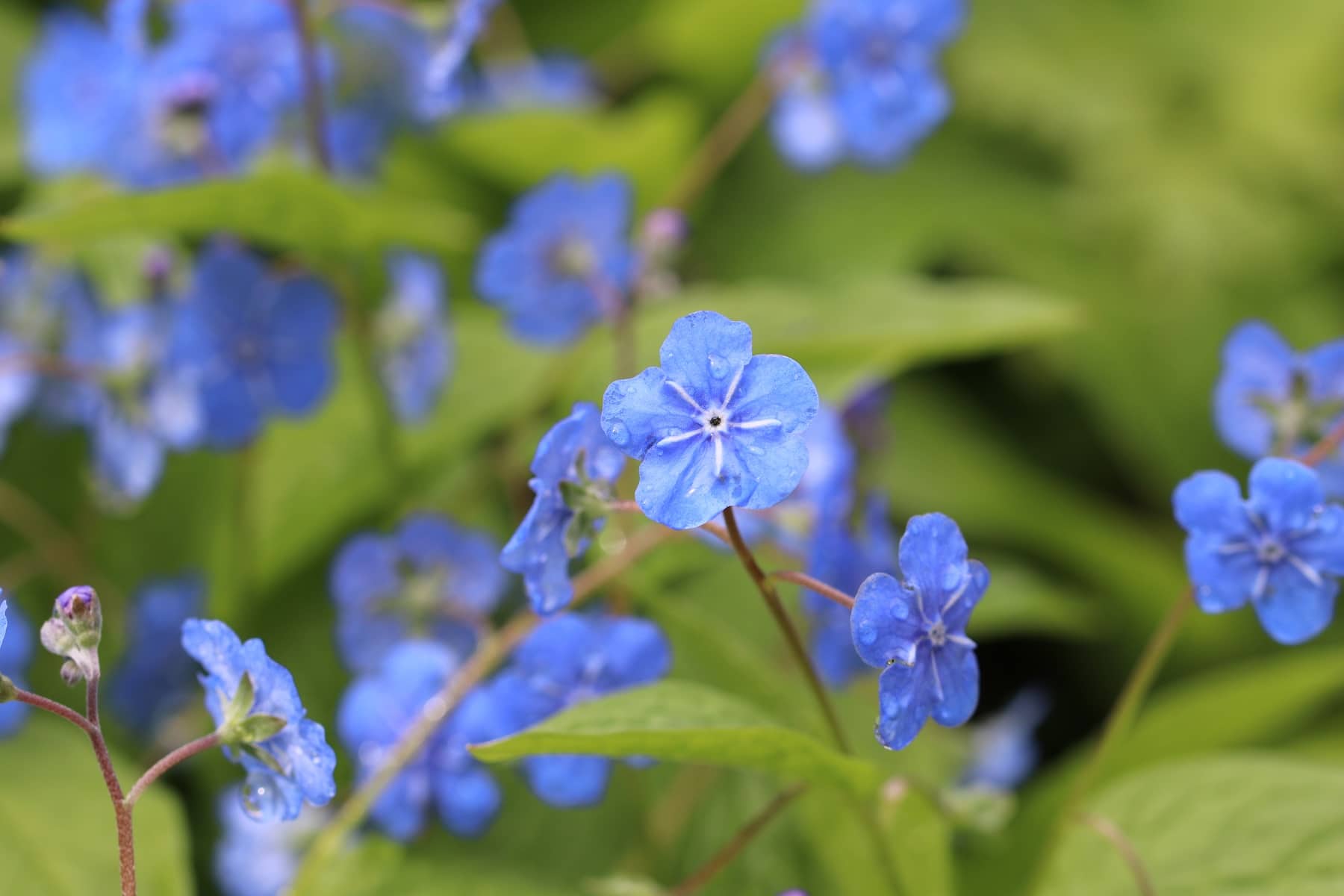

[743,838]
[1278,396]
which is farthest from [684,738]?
[1278,396]

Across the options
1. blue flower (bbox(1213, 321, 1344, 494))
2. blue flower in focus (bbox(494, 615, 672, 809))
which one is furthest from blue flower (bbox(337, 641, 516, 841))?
blue flower (bbox(1213, 321, 1344, 494))

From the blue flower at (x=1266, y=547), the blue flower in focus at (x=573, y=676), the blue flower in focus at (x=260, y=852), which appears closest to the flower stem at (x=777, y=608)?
the blue flower in focus at (x=573, y=676)

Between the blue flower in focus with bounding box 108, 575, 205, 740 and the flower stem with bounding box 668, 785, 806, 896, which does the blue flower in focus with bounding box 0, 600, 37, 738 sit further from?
the flower stem with bounding box 668, 785, 806, 896

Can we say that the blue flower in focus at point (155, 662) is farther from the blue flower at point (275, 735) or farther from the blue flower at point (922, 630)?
the blue flower at point (922, 630)

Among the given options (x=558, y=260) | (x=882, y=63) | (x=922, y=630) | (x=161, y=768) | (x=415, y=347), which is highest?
(x=882, y=63)

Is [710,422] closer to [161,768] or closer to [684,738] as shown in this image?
[684,738]

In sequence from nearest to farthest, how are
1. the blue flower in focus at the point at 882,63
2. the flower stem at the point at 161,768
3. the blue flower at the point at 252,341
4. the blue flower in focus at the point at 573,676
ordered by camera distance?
the flower stem at the point at 161,768 < the blue flower in focus at the point at 573,676 < the blue flower at the point at 252,341 < the blue flower in focus at the point at 882,63

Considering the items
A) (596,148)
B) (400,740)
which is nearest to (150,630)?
(400,740)
